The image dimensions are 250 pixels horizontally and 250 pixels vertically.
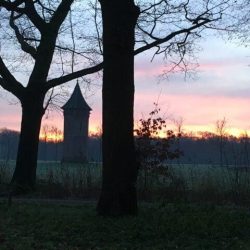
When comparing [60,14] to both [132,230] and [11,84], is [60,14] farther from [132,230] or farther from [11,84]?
[132,230]

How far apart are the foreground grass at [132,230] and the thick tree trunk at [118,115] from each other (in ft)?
1.65

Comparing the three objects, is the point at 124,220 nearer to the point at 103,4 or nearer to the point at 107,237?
the point at 107,237

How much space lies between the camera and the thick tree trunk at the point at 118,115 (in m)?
12.1

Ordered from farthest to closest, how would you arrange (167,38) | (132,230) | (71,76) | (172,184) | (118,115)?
1. (71,76)
2. (167,38)
3. (172,184)
4. (118,115)
5. (132,230)

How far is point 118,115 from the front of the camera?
1220 cm

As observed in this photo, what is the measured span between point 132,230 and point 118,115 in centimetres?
286

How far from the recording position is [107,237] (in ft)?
32.5

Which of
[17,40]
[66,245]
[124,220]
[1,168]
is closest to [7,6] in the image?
[17,40]

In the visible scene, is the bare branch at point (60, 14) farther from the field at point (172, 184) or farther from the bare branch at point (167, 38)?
the field at point (172, 184)

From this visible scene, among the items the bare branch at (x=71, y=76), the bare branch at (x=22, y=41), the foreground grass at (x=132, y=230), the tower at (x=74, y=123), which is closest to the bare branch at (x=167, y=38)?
the bare branch at (x=71, y=76)

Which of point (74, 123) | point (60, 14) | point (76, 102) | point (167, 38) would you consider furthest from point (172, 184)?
point (74, 123)

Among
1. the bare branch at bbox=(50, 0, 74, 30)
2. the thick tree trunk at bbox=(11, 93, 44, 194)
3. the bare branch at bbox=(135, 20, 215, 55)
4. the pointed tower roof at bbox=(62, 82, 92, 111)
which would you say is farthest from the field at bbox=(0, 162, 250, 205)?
the pointed tower roof at bbox=(62, 82, 92, 111)

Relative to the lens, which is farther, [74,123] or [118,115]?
[74,123]

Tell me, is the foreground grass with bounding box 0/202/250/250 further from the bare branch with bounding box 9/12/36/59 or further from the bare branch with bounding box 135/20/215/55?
the bare branch with bounding box 9/12/36/59
